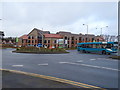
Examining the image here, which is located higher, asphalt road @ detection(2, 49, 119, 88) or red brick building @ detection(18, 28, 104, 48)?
red brick building @ detection(18, 28, 104, 48)

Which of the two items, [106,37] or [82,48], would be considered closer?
[82,48]

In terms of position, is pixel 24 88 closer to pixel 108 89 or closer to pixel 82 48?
pixel 108 89

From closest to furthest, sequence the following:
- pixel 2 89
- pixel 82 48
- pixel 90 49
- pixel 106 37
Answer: pixel 2 89 → pixel 90 49 → pixel 82 48 → pixel 106 37

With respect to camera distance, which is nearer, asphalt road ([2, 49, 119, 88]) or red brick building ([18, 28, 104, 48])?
asphalt road ([2, 49, 119, 88])

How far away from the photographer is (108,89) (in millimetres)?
4762

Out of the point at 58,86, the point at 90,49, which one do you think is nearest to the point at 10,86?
the point at 58,86

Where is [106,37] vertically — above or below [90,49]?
above

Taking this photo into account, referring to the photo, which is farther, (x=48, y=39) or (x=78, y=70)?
(x=48, y=39)

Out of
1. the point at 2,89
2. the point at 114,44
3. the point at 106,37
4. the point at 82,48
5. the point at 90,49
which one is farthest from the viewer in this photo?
the point at 106,37

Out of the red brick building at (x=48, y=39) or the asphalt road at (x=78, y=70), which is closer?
the asphalt road at (x=78, y=70)

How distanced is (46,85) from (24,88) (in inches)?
33.5

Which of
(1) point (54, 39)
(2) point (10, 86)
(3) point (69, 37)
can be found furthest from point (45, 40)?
(2) point (10, 86)

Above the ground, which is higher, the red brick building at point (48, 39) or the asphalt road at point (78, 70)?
the red brick building at point (48, 39)

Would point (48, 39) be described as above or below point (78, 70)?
above
